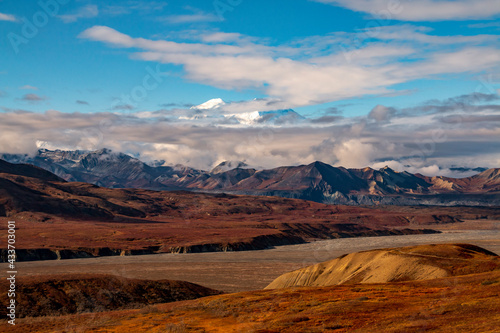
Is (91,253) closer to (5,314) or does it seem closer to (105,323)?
(5,314)

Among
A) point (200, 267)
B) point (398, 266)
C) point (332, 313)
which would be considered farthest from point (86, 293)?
point (200, 267)

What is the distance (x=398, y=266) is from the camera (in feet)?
190

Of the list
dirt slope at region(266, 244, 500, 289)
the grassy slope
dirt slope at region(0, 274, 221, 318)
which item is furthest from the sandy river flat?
the grassy slope

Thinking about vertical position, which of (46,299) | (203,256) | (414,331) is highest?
(414,331)

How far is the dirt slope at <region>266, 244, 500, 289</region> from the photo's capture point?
178 ft

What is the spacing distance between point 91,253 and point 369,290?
120m

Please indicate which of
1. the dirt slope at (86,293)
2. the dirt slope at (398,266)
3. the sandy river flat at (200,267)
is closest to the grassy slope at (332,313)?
the dirt slope at (398,266)

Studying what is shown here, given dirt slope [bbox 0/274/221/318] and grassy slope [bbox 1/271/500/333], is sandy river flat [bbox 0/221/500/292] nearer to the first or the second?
dirt slope [bbox 0/274/221/318]

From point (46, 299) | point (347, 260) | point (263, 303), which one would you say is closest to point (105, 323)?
point (263, 303)

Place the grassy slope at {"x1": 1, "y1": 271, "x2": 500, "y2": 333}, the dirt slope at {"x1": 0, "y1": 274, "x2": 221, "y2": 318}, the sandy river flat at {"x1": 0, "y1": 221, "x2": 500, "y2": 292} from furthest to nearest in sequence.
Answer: the sandy river flat at {"x1": 0, "y1": 221, "x2": 500, "y2": 292} → the dirt slope at {"x1": 0, "y1": 274, "x2": 221, "y2": 318} → the grassy slope at {"x1": 1, "y1": 271, "x2": 500, "y2": 333}

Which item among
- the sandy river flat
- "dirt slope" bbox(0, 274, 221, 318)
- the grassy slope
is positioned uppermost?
the grassy slope

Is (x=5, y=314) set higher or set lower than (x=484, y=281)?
lower

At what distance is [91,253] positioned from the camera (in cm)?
14762

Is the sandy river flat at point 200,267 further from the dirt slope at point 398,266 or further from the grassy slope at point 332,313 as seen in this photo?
the grassy slope at point 332,313
